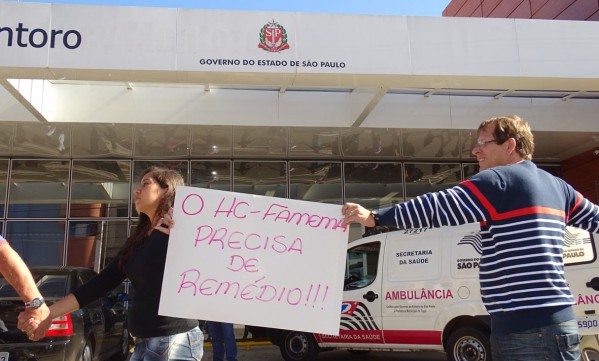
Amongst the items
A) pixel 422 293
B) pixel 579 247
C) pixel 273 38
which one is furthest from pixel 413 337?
pixel 273 38

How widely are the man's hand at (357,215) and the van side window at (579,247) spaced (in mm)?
4375

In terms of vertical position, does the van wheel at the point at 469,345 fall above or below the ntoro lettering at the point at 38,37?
below

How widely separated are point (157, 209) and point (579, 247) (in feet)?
16.8

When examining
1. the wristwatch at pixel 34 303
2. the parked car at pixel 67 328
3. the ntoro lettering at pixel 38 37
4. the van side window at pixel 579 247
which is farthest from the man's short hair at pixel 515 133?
the ntoro lettering at pixel 38 37

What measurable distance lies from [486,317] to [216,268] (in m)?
4.88

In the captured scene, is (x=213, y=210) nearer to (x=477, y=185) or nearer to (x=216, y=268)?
(x=216, y=268)

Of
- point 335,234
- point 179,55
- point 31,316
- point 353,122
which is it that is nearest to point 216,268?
point 335,234

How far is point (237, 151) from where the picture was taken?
43.6 feet

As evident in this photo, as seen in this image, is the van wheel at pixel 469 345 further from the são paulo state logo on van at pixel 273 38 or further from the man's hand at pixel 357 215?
the são paulo state logo on van at pixel 273 38

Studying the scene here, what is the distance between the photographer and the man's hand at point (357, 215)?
8.13ft

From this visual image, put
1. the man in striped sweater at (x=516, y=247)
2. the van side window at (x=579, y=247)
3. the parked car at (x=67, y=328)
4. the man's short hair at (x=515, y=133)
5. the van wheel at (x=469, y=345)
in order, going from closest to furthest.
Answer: the man in striped sweater at (x=516, y=247)
the man's short hair at (x=515, y=133)
the parked car at (x=67, y=328)
the van side window at (x=579, y=247)
the van wheel at (x=469, y=345)

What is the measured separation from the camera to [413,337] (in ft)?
24.1

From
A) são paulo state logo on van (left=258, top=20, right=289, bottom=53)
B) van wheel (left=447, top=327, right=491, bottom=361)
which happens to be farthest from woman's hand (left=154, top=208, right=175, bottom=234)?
são paulo state logo on van (left=258, top=20, right=289, bottom=53)

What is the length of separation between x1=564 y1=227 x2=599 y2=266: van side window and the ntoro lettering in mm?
7239
